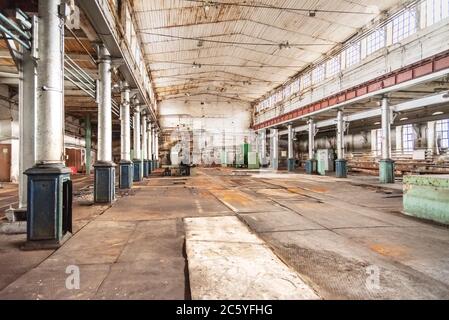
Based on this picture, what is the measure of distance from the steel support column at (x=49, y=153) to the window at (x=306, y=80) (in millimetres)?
20437

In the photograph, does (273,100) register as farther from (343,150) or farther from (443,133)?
(443,133)

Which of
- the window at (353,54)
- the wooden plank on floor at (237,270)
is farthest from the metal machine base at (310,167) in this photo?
the wooden plank on floor at (237,270)

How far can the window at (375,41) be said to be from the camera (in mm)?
14820

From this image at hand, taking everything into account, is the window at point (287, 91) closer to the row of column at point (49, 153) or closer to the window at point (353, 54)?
the window at point (353, 54)

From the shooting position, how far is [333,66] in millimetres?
19359

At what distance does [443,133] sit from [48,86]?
2568 centimetres

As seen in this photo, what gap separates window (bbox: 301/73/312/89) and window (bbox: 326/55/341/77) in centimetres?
238

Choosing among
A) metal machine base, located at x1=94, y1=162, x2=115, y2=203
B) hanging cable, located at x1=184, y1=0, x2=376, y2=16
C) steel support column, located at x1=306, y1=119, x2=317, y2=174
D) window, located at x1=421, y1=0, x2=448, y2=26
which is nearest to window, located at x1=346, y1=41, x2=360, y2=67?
hanging cable, located at x1=184, y1=0, x2=376, y2=16

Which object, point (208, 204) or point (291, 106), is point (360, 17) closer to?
→ point (291, 106)

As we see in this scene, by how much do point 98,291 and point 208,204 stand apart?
5441 millimetres

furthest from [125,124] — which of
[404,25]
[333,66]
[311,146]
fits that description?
[311,146]

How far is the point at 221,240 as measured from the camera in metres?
4.60

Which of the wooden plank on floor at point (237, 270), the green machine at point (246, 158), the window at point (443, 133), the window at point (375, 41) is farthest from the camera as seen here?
the green machine at point (246, 158)

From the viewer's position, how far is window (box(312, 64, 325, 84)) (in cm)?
2069
